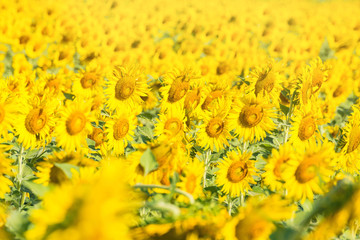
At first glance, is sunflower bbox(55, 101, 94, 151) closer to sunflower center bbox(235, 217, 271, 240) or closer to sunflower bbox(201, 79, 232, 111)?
sunflower bbox(201, 79, 232, 111)

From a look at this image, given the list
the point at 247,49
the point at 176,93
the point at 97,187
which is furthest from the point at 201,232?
the point at 247,49

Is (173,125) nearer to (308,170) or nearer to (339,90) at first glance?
(308,170)

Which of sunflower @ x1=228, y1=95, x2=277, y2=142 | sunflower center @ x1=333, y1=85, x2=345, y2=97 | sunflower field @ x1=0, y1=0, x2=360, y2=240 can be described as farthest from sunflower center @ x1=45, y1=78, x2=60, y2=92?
sunflower center @ x1=333, y1=85, x2=345, y2=97

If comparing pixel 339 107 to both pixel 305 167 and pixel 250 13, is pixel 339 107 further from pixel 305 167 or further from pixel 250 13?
pixel 250 13

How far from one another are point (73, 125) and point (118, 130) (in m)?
0.44

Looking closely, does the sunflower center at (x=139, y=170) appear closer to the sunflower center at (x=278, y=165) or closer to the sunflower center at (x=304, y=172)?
the sunflower center at (x=304, y=172)

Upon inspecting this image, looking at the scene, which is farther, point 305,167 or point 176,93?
point 176,93

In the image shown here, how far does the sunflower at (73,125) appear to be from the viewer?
2248mm

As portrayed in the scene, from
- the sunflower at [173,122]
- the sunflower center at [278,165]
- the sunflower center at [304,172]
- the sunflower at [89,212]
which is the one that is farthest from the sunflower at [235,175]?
the sunflower at [89,212]

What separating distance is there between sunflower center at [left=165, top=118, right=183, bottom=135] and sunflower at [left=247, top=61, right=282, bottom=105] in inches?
32.0

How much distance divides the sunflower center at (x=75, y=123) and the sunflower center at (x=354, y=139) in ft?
5.57

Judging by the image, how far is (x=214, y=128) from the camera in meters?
2.72

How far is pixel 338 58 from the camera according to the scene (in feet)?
28.9

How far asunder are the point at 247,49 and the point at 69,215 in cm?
851
